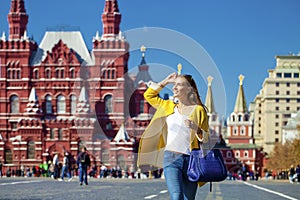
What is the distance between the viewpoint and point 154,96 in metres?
8.80

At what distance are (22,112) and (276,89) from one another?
94848 millimetres

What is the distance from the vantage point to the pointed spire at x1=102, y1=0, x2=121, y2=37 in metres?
96.6

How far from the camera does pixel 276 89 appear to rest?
178 m

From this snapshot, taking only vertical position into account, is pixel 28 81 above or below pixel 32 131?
above

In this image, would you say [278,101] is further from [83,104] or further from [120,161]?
[120,161]

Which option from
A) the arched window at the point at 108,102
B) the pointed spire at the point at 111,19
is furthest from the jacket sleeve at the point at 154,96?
the pointed spire at the point at 111,19

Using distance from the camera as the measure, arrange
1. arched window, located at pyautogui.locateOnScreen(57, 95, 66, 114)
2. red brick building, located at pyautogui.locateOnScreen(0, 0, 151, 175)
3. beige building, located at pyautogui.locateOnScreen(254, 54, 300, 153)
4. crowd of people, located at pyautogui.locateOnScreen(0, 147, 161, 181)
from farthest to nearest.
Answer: beige building, located at pyautogui.locateOnScreen(254, 54, 300, 153) < arched window, located at pyautogui.locateOnScreen(57, 95, 66, 114) < red brick building, located at pyautogui.locateOnScreen(0, 0, 151, 175) < crowd of people, located at pyautogui.locateOnScreen(0, 147, 161, 181)

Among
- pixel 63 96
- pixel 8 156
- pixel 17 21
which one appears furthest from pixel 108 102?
pixel 17 21

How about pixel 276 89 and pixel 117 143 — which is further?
pixel 276 89

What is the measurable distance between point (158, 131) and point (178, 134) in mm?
255

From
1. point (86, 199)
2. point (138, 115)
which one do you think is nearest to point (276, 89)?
point (138, 115)

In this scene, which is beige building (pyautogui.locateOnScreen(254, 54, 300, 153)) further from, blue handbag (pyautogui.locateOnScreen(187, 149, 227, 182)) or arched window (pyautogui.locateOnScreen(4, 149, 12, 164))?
blue handbag (pyautogui.locateOnScreen(187, 149, 227, 182))

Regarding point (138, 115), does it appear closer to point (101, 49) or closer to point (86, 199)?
point (101, 49)

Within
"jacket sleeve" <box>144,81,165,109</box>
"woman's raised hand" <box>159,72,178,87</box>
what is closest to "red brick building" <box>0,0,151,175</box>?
"jacket sleeve" <box>144,81,165,109</box>
